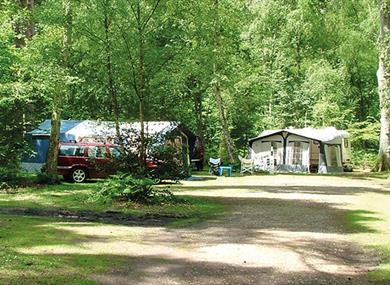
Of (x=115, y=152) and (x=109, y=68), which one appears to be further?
(x=115, y=152)

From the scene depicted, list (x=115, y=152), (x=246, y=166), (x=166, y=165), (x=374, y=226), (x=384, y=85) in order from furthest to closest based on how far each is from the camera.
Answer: (x=246, y=166) < (x=384, y=85) < (x=115, y=152) < (x=166, y=165) < (x=374, y=226)

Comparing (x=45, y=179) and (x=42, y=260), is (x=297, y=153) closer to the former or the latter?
(x=45, y=179)

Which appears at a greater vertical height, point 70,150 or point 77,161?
point 70,150

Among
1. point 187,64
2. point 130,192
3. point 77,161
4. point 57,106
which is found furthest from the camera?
point 77,161

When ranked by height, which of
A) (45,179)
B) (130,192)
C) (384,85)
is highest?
(384,85)

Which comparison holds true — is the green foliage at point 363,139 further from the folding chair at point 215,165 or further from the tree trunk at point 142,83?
the tree trunk at point 142,83

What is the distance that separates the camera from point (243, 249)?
283 inches

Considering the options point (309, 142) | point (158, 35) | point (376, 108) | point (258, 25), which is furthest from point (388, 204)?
point (376, 108)

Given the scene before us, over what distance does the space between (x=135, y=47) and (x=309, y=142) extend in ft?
53.9

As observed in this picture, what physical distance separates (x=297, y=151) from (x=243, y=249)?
20907 mm

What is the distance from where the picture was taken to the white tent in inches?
1067

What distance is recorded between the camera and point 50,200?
12711 millimetres

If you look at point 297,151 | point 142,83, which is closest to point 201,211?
point 142,83

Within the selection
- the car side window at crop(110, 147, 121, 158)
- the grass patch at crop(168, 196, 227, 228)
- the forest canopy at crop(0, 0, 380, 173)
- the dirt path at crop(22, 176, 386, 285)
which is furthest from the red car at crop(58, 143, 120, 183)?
the dirt path at crop(22, 176, 386, 285)
